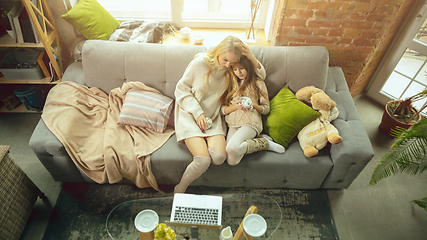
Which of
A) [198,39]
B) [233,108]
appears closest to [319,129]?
[233,108]

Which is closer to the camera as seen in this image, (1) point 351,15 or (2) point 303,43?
(1) point 351,15

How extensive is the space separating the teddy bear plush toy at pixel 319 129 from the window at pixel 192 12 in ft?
3.86

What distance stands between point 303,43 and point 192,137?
1315mm

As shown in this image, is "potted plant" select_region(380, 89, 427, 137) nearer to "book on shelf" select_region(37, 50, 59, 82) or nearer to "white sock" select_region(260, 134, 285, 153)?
"white sock" select_region(260, 134, 285, 153)

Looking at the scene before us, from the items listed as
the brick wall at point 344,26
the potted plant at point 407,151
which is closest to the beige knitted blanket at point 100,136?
the brick wall at point 344,26

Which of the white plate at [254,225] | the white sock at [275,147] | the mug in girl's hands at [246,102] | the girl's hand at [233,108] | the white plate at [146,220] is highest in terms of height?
the mug in girl's hands at [246,102]

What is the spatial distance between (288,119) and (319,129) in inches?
8.4

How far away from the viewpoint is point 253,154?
1687mm

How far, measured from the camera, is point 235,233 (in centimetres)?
123

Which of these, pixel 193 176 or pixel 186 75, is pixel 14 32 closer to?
pixel 186 75

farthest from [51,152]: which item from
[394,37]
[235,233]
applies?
[394,37]

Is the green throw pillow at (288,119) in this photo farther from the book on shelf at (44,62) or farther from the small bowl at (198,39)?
the book on shelf at (44,62)

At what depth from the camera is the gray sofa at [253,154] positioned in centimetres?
164

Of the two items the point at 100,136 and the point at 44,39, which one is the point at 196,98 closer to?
the point at 100,136
